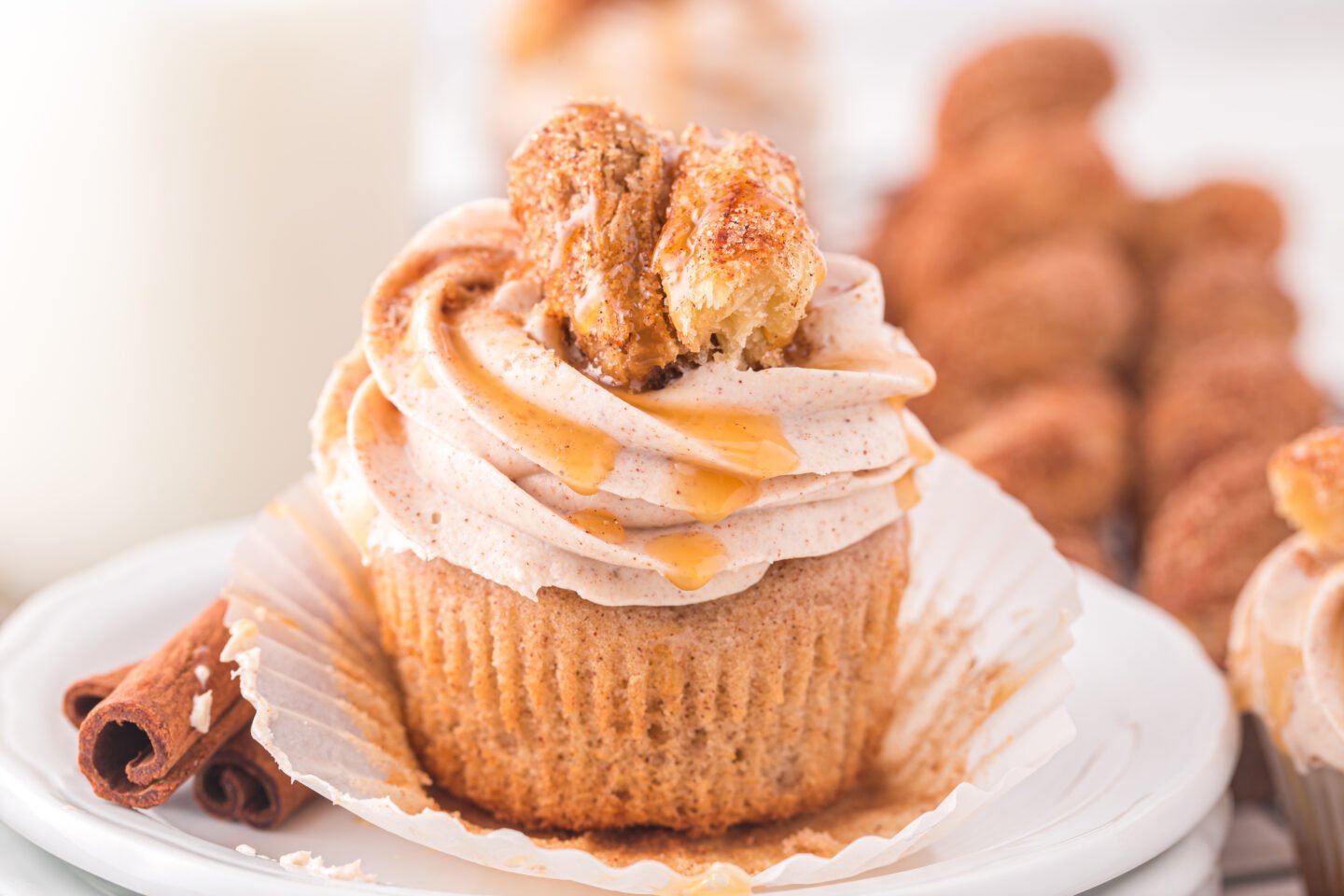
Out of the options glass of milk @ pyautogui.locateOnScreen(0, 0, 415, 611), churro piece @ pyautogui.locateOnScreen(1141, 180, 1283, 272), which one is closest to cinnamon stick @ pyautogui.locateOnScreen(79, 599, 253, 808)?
glass of milk @ pyautogui.locateOnScreen(0, 0, 415, 611)

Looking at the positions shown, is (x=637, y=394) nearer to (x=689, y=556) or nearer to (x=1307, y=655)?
(x=689, y=556)

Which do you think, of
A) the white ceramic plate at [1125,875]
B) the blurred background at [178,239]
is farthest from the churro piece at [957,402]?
the white ceramic plate at [1125,875]

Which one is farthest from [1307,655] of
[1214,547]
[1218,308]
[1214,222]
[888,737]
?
[1214,222]

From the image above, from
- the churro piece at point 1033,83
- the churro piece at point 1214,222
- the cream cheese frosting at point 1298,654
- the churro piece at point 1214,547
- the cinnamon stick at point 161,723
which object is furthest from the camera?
the churro piece at point 1033,83

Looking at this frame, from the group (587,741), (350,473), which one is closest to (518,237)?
(350,473)

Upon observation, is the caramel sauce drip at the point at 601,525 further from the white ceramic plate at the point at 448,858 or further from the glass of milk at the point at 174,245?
the glass of milk at the point at 174,245

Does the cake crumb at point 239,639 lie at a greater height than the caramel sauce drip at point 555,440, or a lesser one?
lesser
